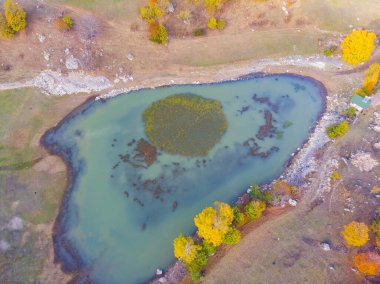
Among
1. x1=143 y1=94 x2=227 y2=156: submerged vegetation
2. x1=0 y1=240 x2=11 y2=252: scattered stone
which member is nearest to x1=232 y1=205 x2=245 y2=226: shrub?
x1=143 y1=94 x2=227 y2=156: submerged vegetation

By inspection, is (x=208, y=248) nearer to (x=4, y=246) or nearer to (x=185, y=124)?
(x=185, y=124)

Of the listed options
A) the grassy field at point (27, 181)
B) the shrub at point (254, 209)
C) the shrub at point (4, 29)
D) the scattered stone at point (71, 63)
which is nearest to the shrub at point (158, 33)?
the scattered stone at point (71, 63)

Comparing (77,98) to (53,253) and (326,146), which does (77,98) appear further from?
(326,146)

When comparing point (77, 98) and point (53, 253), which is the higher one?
point (77, 98)

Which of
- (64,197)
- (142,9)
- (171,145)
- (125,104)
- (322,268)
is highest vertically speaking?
(142,9)

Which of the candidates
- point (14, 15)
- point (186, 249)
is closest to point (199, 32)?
point (14, 15)

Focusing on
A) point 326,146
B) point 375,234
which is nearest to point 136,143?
point 326,146

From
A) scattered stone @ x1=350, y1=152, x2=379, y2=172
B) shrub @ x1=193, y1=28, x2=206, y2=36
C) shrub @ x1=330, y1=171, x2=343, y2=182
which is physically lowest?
shrub @ x1=330, y1=171, x2=343, y2=182

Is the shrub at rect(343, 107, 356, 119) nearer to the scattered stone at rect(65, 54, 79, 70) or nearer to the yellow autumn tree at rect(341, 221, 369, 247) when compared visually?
the yellow autumn tree at rect(341, 221, 369, 247)
